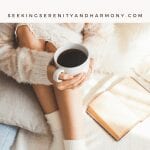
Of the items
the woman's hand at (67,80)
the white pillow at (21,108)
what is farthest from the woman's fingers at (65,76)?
the white pillow at (21,108)

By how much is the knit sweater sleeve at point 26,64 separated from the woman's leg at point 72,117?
0.03 meters

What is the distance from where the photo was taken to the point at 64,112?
1.73ft

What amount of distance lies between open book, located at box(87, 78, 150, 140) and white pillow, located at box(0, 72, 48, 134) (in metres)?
0.08

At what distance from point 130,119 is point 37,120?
0.43 ft

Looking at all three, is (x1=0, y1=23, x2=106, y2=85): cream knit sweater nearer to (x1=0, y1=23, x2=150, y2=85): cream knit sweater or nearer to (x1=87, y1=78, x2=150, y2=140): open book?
(x1=0, y1=23, x2=150, y2=85): cream knit sweater

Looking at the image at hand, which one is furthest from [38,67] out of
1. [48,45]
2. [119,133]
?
[119,133]

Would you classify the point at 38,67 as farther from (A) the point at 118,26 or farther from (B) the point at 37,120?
(A) the point at 118,26

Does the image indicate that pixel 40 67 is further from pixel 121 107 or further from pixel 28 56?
pixel 121 107

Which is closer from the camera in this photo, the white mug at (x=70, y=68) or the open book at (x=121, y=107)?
the white mug at (x=70, y=68)

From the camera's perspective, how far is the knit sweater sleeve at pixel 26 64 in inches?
20.4

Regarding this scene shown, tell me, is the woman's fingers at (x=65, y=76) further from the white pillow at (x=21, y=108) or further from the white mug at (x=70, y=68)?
the white pillow at (x=21, y=108)

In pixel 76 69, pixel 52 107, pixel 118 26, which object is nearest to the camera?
pixel 76 69

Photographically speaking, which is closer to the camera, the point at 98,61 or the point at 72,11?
the point at 72,11

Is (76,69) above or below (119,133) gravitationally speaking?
above
